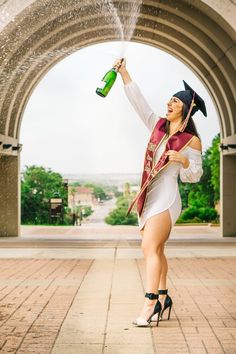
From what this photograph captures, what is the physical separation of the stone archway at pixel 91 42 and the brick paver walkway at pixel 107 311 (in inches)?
308

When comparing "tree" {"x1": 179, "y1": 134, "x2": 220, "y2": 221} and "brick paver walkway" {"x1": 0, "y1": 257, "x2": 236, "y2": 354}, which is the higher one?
"tree" {"x1": 179, "y1": 134, "x2": 220, "y2": 221}

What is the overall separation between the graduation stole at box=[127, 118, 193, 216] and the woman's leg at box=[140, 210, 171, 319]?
6.4 inches

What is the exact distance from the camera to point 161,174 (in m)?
6.27

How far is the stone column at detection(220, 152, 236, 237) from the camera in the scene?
941 inches

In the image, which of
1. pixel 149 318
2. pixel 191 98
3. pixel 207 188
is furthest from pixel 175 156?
pixel 207 188

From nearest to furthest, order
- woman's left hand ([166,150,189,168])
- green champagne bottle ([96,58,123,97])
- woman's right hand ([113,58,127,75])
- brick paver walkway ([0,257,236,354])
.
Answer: brick paver walkway ([0,257,236,354])
green champagne bottle ([96,58,123,97])
woman's left hand ([166,150,189,168])
woman's right hand ([113,58,127,75])

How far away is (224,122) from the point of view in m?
23.7

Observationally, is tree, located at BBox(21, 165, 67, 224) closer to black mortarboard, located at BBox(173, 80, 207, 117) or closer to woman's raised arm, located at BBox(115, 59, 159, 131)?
woman's raised arm, located at BBox(115, 59, 159, 131)

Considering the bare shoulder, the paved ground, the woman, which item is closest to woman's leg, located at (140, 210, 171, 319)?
the woman

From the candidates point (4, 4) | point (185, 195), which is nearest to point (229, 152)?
point (4, 4)

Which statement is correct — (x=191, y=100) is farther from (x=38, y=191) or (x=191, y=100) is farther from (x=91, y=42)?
(x=38, y=191)

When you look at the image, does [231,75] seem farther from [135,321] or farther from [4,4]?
[135,321]

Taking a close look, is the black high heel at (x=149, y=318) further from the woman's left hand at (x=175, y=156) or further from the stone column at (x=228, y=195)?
the stone column at (x=228, y=195)

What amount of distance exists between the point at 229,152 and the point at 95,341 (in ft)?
57.1
